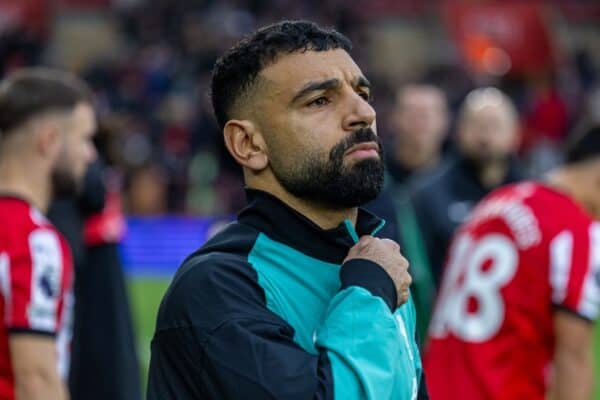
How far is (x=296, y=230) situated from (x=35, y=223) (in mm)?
1622

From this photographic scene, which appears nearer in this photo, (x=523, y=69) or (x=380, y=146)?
(x=380, y=146)

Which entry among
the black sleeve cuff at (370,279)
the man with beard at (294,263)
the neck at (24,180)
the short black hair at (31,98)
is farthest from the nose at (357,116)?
the short black hair at (31,98)

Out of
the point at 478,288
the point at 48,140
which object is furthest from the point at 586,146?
the point at 48,140

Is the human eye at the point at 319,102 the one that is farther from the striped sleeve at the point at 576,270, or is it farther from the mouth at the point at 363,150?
the striped sleeve at the point at 576,270

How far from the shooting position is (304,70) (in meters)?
2.44

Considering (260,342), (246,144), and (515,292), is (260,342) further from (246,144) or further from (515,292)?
(515,292)

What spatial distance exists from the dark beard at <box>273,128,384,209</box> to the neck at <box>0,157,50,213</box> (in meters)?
1.82

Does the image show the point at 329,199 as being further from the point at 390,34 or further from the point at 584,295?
the point at 390,34

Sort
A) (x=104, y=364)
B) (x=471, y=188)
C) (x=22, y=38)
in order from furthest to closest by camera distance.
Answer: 1. (x=22, y=38)
2. (x=471, y=188)
3. (x=104, y=364)

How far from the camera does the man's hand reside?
2.38 metres

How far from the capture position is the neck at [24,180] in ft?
13.2

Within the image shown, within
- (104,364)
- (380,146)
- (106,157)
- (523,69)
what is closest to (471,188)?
(106,157)

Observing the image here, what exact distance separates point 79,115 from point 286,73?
6.41 ft

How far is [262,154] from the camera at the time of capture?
248 centimetres
